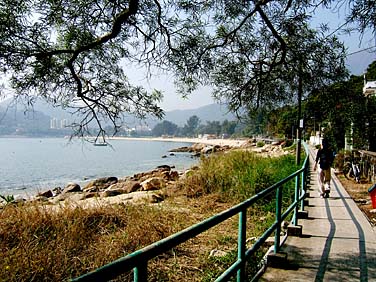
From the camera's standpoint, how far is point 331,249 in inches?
201

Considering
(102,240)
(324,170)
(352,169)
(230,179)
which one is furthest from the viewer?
(352,169)

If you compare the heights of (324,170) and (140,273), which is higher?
(140,273)

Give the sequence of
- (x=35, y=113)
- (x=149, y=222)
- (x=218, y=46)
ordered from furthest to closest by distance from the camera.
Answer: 1. (x=218, y=46)
2. (x=149, y=222)
3. (x=35, y=113)

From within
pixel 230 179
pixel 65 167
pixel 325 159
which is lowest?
pixel 65 167

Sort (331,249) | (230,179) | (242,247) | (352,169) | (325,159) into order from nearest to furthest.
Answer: (242,247)
(331,249)
(325,159)
(230,179)
(352,169)

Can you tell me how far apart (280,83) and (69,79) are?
383 cm

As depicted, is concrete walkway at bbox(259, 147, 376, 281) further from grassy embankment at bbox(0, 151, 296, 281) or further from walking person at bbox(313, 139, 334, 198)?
walking person at bbox(313, 139, 334, 198)

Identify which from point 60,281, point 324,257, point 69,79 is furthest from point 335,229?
point 69,79

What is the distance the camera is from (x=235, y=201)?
9.36m

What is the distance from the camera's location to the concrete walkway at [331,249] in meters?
4.11

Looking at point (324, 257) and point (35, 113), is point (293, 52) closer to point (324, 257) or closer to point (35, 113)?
Result: point (324, 257)

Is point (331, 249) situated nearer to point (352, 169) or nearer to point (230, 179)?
point (230, 179)

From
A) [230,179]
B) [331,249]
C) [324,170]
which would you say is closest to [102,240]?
[331,249]

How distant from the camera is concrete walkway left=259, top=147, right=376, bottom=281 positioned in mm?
4113
